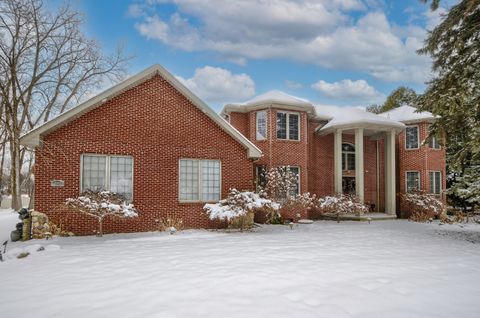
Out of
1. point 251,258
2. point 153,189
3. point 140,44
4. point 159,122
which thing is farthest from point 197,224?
Result: point 140,44

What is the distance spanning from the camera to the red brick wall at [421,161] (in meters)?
19.9

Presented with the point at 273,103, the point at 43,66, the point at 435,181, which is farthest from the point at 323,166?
the point at 43,66

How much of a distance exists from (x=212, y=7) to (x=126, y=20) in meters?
7.43

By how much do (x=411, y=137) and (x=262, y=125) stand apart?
34.5 feet

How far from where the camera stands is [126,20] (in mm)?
21312

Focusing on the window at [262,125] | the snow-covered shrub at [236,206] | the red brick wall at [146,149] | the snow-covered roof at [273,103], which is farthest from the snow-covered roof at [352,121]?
the snow-covered shrub at [236,206]

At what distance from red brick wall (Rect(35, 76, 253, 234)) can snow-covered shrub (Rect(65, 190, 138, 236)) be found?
15.8 inches

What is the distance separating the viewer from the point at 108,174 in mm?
11617

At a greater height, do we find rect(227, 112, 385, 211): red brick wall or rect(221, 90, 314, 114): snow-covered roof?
rect(221, 90, 314, 114): snow-covered roof

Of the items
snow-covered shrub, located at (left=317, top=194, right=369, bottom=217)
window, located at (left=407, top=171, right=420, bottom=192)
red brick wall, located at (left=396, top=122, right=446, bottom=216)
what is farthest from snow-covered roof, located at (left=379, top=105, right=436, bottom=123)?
snow-covered shrub, located at (left=317, top=194, right=369, bottom=217)

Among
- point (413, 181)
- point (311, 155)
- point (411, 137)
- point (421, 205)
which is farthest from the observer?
point (411, 137)

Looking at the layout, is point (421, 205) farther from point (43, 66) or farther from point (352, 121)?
point (43, 66)

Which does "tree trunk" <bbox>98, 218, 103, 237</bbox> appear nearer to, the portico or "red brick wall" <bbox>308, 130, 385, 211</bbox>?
"red brick wall" <bbox>308, 130, 385, 211</bbox>

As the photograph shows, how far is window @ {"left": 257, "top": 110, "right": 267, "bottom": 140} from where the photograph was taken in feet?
56.3
